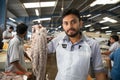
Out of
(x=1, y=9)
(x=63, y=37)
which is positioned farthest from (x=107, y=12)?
(x=63, y=37)

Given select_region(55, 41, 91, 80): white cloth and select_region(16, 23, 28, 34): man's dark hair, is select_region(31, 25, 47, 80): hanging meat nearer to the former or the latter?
select_region(55, 41, 91, 80): white cloth

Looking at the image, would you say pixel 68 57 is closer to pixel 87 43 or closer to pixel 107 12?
pixel 87 43

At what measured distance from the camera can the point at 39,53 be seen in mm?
2111

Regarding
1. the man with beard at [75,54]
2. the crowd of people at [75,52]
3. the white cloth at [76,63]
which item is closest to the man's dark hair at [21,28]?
the crowd of people at [75,52]

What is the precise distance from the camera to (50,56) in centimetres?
244

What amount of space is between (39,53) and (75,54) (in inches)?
14.1

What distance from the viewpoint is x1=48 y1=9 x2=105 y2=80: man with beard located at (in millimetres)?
2057

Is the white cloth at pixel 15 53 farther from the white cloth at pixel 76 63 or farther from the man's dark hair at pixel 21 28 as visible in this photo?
the white cloth at pixel 76 63

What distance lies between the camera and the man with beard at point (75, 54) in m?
2.06

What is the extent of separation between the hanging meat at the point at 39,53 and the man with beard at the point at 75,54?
0.15 metres

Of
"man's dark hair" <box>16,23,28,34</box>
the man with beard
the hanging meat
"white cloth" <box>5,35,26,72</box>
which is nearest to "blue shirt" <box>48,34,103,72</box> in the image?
the man with beard

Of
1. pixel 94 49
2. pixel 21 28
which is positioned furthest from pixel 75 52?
pixel 21 28

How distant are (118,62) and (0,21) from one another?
5867mm

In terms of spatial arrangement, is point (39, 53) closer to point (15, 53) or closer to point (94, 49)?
point (94, 49)
